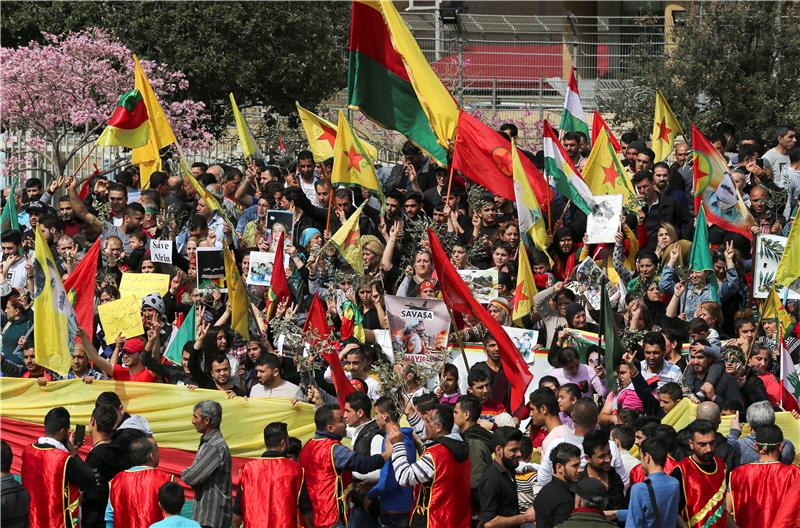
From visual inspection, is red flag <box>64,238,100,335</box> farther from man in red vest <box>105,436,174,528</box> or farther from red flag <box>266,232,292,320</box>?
man in red vest <box>105,436,174,528</box>

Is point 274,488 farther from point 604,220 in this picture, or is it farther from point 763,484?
point 604,220

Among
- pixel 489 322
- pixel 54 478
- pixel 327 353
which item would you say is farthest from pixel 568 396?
pixel 54 478

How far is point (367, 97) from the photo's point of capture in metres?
16.8

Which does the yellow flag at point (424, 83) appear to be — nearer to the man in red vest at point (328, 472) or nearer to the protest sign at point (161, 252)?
the protest sign at point (161, 252)

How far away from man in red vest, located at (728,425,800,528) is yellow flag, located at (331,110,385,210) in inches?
293

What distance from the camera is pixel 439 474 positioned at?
11211 millimetres

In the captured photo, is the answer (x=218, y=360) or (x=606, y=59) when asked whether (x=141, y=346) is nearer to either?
(x=218, y=360)

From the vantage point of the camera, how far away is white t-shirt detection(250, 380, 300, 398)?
13.9 meters

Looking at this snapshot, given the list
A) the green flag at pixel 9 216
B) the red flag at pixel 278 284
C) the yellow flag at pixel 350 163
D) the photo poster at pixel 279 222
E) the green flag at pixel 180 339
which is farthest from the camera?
the green flag at pixel 9 216

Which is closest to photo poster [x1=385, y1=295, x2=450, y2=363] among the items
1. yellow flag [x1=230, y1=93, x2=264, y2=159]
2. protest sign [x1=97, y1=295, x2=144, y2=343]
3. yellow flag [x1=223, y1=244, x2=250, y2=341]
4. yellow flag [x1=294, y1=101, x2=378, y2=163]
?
yellow flag [x1=223, y1=244, x2=250, y2=341]

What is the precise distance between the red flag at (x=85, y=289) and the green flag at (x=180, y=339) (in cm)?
75

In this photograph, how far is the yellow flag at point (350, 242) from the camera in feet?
53.4

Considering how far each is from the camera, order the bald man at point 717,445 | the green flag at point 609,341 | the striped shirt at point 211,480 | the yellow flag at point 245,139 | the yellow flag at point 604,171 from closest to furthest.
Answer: the bald man at point 717,445 < the striped shirt at point 211,480 < the green flag at point 609,341 < the yellow flag at point 604,171 < the yellow flag at point 245,139

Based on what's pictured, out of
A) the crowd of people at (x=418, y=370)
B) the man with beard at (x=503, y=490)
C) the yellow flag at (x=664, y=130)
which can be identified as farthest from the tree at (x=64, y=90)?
the man with beard at (x=503, y=490)
